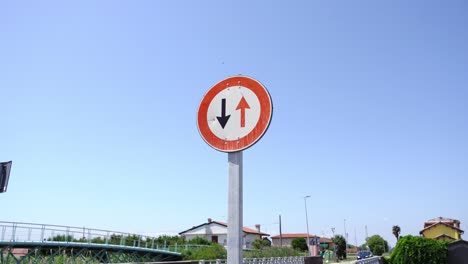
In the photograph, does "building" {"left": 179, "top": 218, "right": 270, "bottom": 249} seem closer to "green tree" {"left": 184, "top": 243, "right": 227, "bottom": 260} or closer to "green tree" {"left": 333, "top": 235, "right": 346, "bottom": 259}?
"green tree" {"left": 333, "top": 235, "right": 346, "bottom": 259}

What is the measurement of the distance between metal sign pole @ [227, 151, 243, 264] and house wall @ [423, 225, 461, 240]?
59.5 meters

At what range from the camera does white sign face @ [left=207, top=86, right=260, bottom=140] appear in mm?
2830

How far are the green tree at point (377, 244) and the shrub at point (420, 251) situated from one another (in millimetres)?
65547

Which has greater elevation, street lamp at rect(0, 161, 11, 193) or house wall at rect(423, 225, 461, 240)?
house wall at rect(423, 225, 461, 240)

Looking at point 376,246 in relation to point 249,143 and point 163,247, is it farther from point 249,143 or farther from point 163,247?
point 249,143

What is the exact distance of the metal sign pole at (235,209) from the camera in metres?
2.68

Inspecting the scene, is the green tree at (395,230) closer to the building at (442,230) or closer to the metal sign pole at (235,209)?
the building at (442,230)

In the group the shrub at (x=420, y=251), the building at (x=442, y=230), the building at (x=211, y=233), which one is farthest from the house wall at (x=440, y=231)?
the shrub at (x=420, y=251)

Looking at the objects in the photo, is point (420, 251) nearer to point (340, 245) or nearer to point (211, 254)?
point (211, 254)

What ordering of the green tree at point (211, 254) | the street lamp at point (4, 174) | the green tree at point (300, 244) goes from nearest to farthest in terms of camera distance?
the street lamp at point (4, 174) < the green tree at point (211, 254) < the green tree at point (300, 244)

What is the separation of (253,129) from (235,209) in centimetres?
60

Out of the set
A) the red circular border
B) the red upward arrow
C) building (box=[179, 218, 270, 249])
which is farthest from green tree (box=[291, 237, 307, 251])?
the red upward arrow

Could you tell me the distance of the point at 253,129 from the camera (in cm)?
279

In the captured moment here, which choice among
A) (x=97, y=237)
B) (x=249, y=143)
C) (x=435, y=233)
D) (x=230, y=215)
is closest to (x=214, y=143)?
(x=249, y=143)
